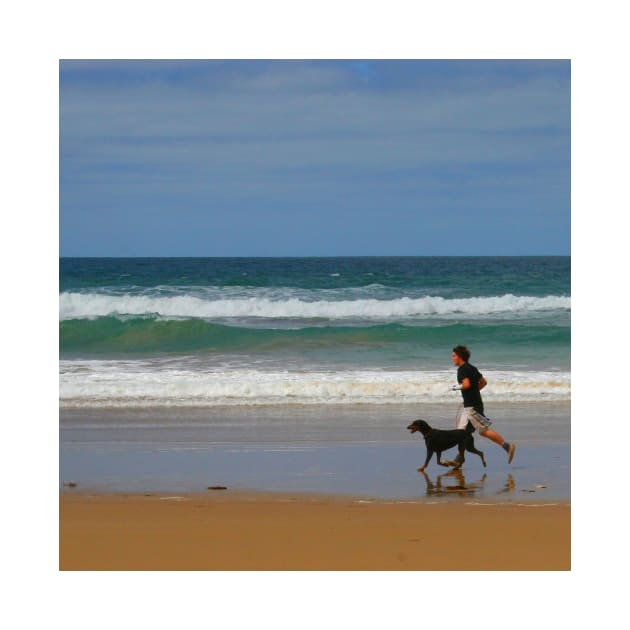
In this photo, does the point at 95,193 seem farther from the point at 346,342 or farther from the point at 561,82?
the point at 561,82

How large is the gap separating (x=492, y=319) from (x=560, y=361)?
6.14 metres

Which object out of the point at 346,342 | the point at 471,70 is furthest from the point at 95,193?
the point at 471,70

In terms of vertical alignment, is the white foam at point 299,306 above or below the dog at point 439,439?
above

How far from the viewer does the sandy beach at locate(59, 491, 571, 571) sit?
234 inches

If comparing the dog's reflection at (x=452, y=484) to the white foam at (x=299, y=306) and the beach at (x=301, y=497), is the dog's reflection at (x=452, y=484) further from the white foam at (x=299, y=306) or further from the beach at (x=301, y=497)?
the white foam at (x=299, y=306)

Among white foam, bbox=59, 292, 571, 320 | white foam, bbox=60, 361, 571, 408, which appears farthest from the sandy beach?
white foam, bbox=59, 292, 571, 320

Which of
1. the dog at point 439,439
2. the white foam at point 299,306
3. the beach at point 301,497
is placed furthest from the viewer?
the white foam at point 299,306

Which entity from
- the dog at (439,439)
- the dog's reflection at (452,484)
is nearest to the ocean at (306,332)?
the dog at (439,439)

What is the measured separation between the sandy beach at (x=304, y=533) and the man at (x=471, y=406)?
1.36 m

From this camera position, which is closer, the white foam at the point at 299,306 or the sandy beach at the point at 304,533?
the sandy beach at the point at 304,533

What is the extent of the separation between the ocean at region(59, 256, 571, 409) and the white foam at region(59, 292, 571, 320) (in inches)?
2.1

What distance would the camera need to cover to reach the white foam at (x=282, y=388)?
12.0m

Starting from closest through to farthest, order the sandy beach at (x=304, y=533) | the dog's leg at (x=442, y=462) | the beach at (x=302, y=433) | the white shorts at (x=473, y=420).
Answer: the sandy beach at (x=304, y=533) < the beach at (x=302, y=433) < the dog's leg at (x=442, y=462) < the white shorts at (x=473, y=420)
